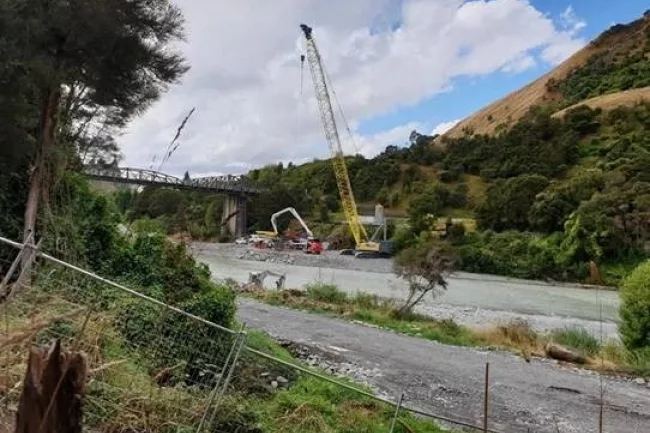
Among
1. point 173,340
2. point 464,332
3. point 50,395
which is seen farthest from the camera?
point 464,332

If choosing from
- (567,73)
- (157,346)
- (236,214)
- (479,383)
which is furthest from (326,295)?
(567,73)

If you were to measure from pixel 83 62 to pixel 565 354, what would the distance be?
35.7 ft

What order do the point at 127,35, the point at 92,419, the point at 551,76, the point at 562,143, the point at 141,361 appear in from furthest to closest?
1. the point at 551,76
2. the point at 562,143
3. the point at 127,35
4. the point at 141,361
5. the point at 92,419

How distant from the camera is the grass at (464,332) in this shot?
38.7ft

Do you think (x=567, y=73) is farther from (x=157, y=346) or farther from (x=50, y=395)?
(x=50, y=395)

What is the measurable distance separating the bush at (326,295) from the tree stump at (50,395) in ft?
59.6

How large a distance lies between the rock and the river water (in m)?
9.60

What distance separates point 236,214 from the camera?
57.6 metres

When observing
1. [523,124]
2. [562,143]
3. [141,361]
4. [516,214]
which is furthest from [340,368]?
[523,124]

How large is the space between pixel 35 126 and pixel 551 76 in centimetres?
11615

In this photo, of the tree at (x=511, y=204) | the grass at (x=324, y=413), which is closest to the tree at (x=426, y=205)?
the tree at (x=511, y=204)

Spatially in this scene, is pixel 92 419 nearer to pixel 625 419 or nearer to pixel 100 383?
pixel 100 383

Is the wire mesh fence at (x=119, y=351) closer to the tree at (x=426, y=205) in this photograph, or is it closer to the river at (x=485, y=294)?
the river at (x=485, y=294)

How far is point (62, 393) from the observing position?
5.09ft
